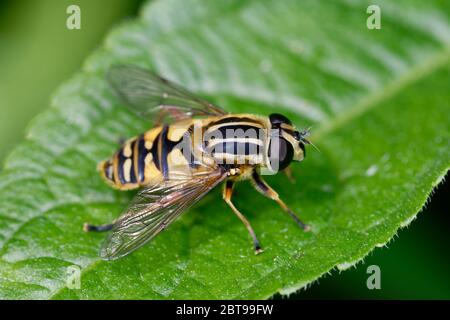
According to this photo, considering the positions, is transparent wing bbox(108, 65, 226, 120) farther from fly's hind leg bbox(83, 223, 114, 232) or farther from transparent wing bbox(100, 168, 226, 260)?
fly's hind leg bbox(83, 223, 114, 232)

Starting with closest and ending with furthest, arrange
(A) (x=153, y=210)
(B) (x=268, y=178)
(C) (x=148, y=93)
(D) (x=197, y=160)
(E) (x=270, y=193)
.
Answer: (A) (x=153, y=210) < (D) (x=197, y=160) < (E) (x=270, y=193) < (B) (x=268, y=178) < (C) (x=148, y=93)

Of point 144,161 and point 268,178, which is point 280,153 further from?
point 144,161

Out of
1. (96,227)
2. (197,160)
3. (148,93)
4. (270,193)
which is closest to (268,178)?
(270,193)

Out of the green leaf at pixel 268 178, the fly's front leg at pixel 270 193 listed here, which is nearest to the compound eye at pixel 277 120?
the fly's front leg at pixel 270 193

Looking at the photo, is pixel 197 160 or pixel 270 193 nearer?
pixel 197 160

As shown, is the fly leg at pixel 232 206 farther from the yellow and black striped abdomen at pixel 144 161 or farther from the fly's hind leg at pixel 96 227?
the fly's hind leg at pixel 96 227

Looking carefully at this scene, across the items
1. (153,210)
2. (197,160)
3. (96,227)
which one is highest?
(197,160)

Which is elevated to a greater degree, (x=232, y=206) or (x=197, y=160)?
(x=197, y=160)

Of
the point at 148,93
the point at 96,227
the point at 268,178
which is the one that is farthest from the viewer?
the point at 148,93

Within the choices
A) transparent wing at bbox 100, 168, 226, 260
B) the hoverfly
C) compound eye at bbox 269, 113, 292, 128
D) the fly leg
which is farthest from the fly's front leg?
compound eye at bbox 269, 113, 292, 128
